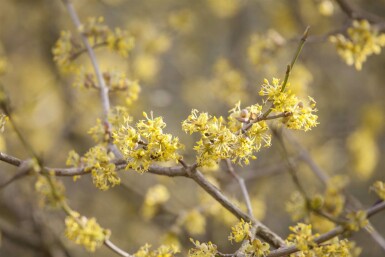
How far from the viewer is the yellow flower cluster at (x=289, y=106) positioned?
169cm

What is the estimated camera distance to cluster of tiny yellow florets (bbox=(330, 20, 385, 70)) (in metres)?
2.54

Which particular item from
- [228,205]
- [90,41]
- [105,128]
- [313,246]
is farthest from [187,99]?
[313,246]

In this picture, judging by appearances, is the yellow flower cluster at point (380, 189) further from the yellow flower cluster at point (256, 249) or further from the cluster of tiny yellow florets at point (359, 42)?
the cluster of tiny yellow florets at point (359, 42)

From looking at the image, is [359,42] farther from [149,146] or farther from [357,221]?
[149,146]

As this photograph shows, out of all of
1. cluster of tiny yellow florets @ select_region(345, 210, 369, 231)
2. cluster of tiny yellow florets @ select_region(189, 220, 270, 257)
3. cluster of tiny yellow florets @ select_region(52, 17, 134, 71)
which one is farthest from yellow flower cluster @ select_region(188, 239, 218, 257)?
cluster of tiny yellow florets @ select_region(52, 17, 134, 71)

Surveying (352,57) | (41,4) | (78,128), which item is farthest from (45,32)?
(352,57)

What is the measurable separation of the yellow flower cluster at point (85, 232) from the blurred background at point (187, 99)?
1.30 m

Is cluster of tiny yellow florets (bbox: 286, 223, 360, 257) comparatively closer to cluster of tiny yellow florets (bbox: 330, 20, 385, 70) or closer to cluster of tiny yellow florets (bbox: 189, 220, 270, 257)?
cluster of tiny yellow florets (bbox: 189, 220, 270, 257)

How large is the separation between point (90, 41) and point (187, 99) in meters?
3.12

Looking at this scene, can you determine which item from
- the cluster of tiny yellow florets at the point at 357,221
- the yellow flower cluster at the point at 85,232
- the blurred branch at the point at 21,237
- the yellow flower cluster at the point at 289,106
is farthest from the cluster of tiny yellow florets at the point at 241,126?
the blurred branch at the point at 21,237

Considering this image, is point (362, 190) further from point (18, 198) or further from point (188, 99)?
point (18, 198)

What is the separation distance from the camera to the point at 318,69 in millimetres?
4973

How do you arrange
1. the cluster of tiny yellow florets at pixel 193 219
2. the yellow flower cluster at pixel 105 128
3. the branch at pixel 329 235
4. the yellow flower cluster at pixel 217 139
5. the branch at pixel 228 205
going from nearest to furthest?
1. the branch at pixel 329 235
2. the yellow flower cluster at pixel 217 139
3. the branch at pixel 228 205
4. the yellow flower cluster at pixel 105 128
5. the cluster of tiny yellow florets at pixel 193 219

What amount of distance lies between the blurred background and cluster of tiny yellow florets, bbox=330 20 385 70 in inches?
21.2
